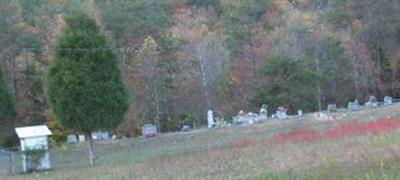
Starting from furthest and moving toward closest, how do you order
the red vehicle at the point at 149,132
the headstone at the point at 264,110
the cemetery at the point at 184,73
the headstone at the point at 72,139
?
1. the headstone at the point at 264,110
2. the headstone at the point at 72,139
3. the red vehicle at the point at 149,132
4. the cemetery at the point at 184,73

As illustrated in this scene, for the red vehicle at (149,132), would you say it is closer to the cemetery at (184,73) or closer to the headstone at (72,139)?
the cemetery at (184,73)

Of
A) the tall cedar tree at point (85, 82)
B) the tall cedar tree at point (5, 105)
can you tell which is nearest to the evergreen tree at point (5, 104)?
the tall cedar tree at point (5, 105)

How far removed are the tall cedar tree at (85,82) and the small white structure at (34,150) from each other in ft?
4.20

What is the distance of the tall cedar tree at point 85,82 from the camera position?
26.5 meters

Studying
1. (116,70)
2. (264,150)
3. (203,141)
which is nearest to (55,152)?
(203,141)

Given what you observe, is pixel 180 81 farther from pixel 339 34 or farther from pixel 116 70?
pixel 116 70

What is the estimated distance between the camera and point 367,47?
61.2 metres

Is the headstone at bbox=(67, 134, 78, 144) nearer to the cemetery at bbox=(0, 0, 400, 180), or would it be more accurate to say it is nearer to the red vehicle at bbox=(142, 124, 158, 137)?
the cemetery at bbox=(0, 0, 400, 180)

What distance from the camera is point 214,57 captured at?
57.1 metres

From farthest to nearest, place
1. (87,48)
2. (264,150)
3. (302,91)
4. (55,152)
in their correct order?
(302,91), (55,152), (87,48), (264,150)

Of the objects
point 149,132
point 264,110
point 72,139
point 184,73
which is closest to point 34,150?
point 149,132

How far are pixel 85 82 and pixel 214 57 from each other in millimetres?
30967

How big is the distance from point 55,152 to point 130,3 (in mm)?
28661

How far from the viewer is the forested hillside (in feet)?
172
